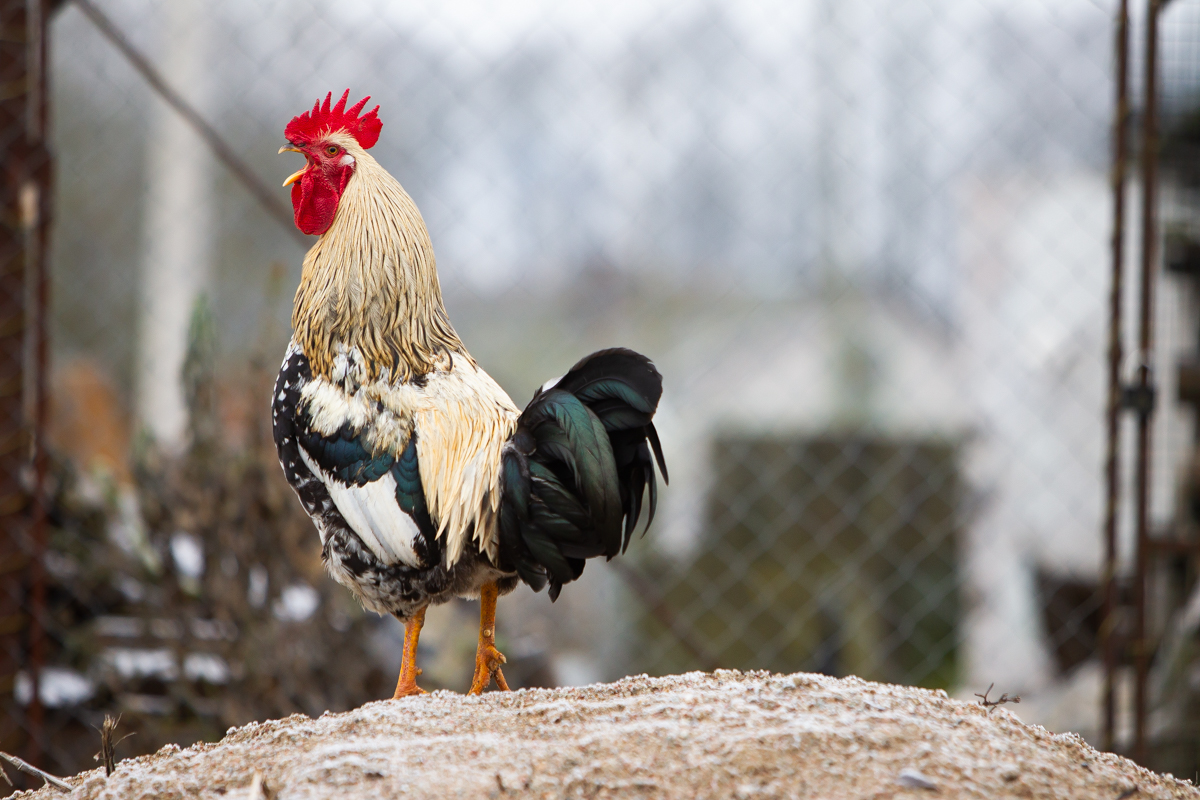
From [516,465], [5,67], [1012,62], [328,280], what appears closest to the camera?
[516,465]

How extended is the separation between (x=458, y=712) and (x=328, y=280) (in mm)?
954

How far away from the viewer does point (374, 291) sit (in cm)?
197

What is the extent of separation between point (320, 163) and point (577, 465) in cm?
91

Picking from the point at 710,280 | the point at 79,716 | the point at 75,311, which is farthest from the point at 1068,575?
the point at 75,311

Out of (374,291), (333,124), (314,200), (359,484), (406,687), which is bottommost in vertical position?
(406,687)

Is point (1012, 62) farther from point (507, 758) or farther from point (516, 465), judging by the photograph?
point (507, 758)

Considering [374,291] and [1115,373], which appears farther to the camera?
[1115,373]

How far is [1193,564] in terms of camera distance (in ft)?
12.5

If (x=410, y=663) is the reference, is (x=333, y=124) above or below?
above

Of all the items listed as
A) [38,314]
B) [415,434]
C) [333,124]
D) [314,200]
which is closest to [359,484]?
[415,434]

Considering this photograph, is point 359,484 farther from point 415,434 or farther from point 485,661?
point 485,661

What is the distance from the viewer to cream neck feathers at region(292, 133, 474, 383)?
195 cm

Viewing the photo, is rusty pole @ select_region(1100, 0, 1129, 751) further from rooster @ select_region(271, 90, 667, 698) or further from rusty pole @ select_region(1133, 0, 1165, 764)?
rooster @ select_region(271, 90, 667, 698)

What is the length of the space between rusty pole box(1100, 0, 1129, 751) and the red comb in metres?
2.37
